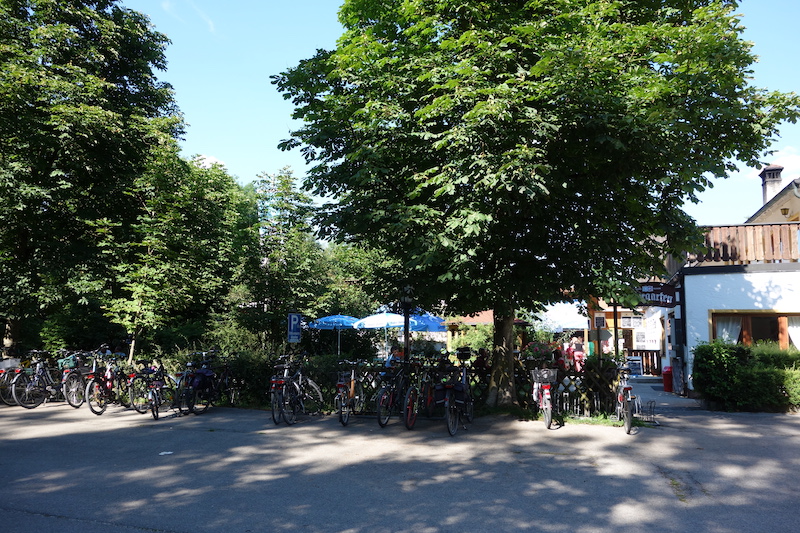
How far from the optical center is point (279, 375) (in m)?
11.2

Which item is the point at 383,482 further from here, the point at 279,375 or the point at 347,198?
the point at 347,198

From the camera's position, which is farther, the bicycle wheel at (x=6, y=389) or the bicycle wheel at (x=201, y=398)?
the bicycle wheel at (x=6, y=389)

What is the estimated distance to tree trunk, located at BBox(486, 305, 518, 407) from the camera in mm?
11820

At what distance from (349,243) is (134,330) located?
21.6 ft

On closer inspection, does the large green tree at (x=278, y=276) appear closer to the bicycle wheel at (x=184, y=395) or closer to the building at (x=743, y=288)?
the bicycle wheel at (x=184, y=395)

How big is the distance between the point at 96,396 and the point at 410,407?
6.78 m

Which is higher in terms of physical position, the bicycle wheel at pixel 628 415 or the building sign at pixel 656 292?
the building sign at pixel 656 292

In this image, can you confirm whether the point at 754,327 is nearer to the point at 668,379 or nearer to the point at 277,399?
the point at 668,379

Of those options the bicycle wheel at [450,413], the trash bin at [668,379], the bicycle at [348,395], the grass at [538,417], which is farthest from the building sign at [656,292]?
the bicycle at [348,395]

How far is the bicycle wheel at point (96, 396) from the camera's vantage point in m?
12.0

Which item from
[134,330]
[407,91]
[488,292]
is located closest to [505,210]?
[488,292]

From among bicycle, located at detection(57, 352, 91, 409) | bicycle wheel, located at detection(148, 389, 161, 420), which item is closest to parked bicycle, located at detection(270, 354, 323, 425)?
bicycle wheel, located at detection(148, 389, 161, 420)

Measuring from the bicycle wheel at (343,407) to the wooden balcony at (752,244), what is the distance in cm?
1112

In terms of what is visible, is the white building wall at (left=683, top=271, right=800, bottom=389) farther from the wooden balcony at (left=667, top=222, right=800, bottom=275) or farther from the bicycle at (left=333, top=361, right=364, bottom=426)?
the bicycle at (left=333, top=361, right=364, bottom=426)
